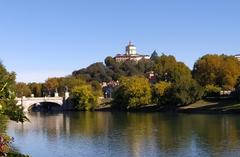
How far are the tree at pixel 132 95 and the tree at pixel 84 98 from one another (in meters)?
4.83

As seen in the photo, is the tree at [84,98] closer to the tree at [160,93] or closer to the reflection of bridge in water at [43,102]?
the reflection of bridge in water at [43,102]

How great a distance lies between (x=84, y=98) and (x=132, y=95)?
11.9 metres

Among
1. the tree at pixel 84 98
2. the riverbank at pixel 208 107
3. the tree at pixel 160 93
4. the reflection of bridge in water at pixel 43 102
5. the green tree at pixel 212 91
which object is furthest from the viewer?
the reflection of bridge in water at pixel 43 102

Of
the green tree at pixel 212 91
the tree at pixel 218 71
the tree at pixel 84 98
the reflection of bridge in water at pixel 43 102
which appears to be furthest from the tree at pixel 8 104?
the tree at pixel 84 98

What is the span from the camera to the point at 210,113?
70.6 metres

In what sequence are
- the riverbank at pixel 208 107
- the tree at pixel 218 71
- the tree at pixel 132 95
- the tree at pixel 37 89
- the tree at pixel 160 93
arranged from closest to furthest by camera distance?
the riverbank at pixel 208 107, the tree at pixel 160 93, the tree at pixel 132 95, the tree at pixel 218 71, the tree at pixel 37 89

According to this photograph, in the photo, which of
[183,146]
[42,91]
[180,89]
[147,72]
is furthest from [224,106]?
[147,72]

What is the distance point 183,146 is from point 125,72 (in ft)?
387

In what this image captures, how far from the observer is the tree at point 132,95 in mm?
87325

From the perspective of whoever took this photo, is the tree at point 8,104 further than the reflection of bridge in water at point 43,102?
No

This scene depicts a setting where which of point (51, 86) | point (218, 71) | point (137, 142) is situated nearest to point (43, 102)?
point (51, 86)

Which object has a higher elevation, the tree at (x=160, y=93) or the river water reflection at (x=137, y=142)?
the tree at (x=160, y=93)

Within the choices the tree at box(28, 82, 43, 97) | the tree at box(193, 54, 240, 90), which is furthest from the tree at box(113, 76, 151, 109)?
the tree at box(28, 82, 43, 97)

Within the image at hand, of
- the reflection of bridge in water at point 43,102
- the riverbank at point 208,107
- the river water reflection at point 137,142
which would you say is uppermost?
the reflection of bridge in water at point 43,102
